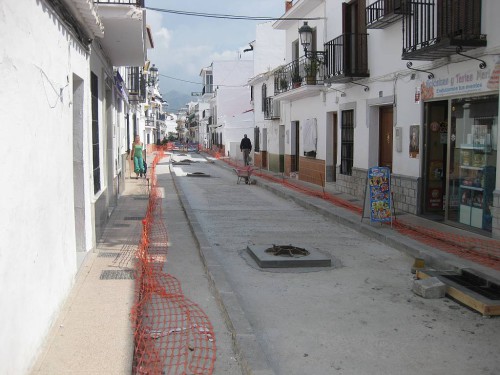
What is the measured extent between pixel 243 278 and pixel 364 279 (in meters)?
1.55

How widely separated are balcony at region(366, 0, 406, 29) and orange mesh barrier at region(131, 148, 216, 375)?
7.26 metres

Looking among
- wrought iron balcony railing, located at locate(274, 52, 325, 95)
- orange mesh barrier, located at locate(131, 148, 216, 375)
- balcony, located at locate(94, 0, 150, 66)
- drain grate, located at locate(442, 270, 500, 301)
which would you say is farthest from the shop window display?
wrought iron balcony railing, located at locate(274, 52, 325, 95)

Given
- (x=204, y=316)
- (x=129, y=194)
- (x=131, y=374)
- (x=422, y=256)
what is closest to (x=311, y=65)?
(x=129, y=194)

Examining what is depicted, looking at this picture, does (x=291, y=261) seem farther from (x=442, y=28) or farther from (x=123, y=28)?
(x=442, y=28)

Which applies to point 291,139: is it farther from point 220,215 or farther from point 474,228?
point 474,228

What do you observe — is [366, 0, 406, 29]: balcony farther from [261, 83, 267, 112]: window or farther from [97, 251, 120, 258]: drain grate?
[261, 83, 267, 112]: window

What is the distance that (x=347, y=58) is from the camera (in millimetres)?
14258

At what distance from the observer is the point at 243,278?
278 inches

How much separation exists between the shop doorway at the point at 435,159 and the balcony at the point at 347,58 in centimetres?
308

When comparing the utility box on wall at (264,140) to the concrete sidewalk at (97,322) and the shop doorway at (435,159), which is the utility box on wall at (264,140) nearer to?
the shop doorway at (435,159)

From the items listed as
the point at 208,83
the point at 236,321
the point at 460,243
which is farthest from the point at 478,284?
the point at 208,83

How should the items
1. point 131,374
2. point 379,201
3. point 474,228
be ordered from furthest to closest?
point 379,201
point 474,228
point 131,374

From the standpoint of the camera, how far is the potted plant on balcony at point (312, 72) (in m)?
17.0

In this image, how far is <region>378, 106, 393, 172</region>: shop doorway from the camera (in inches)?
513
